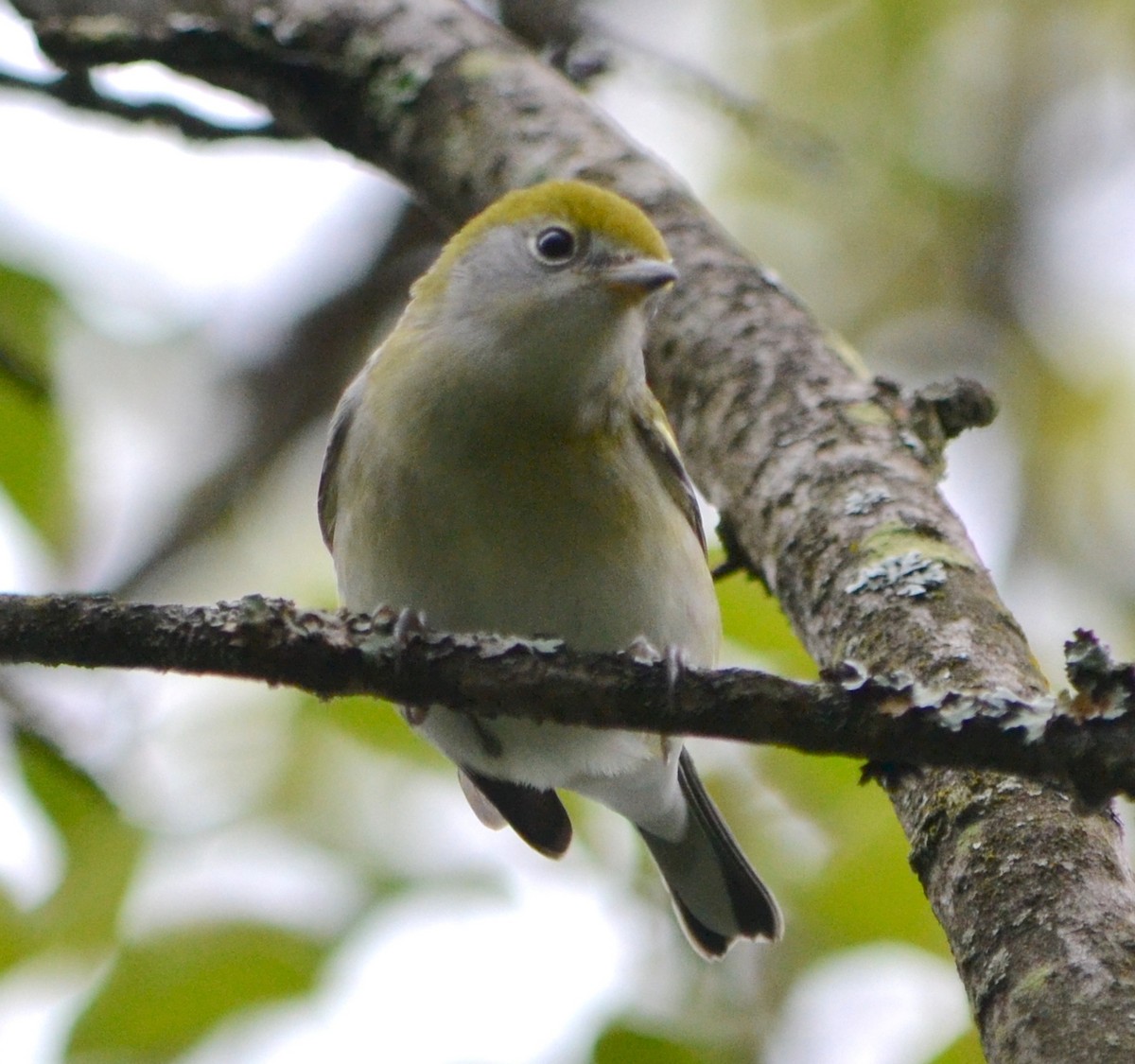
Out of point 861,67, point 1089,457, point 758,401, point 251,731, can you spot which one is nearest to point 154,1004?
point 251,731

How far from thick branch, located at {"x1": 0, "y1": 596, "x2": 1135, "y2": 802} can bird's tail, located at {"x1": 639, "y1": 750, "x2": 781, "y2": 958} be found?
5.83 feet

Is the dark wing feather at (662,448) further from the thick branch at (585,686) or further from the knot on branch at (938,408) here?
the thick branch at (585,686)

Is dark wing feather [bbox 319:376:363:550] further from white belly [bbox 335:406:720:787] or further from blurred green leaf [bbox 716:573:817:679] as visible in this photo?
blurred green leaf [bbox 716:573:817:679]

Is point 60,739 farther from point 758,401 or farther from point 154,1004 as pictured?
point 758,401

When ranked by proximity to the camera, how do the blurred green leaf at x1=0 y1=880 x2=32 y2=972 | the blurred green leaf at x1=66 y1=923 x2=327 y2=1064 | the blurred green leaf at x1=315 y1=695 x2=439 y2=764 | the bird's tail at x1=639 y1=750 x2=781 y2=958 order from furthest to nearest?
the blurred green leaf at x1=315 y1=695 x2=439 y2=764 < the bird's tail at x1=639 y1=750 x2=781 y2=958 < the blurred green leaf at x1=0 y1=880 x2=32 y2=972 < the blurred green leaf at x1=66 y1=923 x2=327 y2=1064

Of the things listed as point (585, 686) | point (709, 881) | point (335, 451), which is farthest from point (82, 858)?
point (585, 686)

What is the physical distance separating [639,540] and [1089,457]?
3.25 meters

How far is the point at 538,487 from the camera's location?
11.0ft

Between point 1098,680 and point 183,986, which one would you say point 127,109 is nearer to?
point 183,986

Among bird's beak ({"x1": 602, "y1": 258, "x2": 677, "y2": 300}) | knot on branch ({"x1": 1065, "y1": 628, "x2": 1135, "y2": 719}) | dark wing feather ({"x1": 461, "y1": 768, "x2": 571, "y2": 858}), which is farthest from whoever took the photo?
dark wing feather ({"x1": 461, "y1": 768, "x2": 571, "y2": 858})

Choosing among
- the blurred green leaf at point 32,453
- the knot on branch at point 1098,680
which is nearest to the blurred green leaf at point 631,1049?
the knot on branch at point 1098,680

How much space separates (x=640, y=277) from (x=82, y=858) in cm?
190

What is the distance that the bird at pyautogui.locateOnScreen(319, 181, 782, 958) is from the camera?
3.34 meters

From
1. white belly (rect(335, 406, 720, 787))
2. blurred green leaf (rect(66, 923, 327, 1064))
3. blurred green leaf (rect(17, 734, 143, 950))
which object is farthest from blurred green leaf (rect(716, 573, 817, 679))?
blurred green leaf (rect(17, 734, 143, 950))
